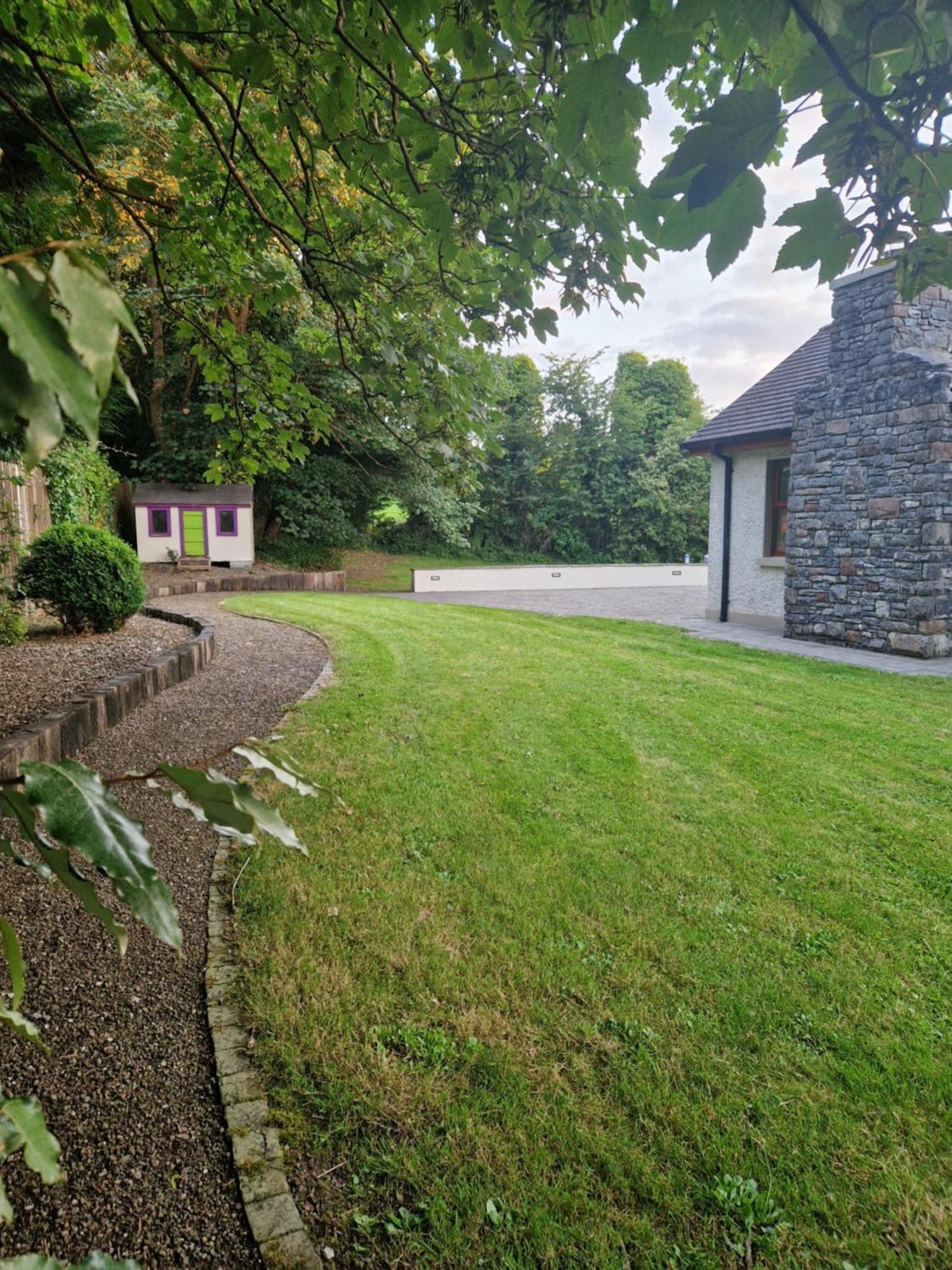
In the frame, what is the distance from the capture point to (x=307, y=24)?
2668 millimetres

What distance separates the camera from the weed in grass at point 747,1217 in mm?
1467

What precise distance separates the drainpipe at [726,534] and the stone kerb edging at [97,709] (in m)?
8.69

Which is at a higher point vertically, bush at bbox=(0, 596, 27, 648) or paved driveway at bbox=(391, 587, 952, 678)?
bush at bbox=(0, 596, 27, 648)

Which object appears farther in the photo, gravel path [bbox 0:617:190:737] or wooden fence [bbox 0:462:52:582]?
wooden fence [bbox 0:462:52:582]

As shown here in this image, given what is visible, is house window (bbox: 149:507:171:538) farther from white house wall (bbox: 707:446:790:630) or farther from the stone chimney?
the stone chimney

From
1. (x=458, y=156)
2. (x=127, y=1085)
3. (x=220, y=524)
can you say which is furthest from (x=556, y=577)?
(x=127, y=1085)

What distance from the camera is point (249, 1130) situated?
1.72 meters

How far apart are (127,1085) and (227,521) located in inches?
723

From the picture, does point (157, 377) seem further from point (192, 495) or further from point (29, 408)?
point (29, 408)

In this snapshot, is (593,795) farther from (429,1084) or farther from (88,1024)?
(88,1024)

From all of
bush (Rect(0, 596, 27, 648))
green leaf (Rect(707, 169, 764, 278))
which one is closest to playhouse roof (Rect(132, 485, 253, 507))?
bush (Rect(0, 596, 27, 648))

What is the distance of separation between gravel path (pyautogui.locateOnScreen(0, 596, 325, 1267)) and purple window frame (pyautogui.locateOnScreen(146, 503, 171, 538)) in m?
16.7

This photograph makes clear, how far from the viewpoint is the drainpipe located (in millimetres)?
11867

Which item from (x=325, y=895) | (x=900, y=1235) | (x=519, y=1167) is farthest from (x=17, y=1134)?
(x=325, y=895)
